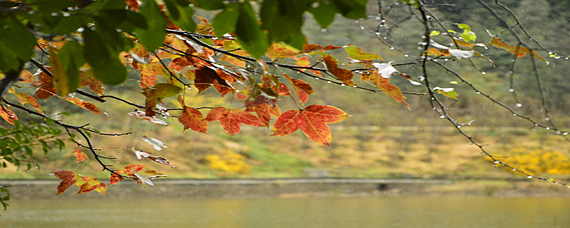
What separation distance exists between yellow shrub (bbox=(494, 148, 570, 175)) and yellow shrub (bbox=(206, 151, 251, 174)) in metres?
3.16

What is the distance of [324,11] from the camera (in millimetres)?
370

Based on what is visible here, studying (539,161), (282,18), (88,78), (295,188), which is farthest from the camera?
(539,161)

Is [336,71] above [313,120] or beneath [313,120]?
above

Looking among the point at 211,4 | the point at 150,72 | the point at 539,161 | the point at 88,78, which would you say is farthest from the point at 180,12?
the point at 539,161

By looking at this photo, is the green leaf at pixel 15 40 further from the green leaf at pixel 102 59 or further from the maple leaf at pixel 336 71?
the maple leaf at pixel 336 71

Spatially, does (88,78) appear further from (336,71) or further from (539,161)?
(539,161)

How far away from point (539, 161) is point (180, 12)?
639 centimetres

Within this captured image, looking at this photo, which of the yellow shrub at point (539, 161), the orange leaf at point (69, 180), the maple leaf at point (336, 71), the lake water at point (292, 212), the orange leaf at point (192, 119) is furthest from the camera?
the yellow shrub at point (539, 161)

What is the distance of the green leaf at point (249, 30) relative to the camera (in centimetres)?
36

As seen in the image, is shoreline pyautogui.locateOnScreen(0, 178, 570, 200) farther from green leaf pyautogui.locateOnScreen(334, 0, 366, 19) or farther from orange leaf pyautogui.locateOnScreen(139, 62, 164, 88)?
green leaf pyautogui.locateOnScreen(334, 0, 366, 19)

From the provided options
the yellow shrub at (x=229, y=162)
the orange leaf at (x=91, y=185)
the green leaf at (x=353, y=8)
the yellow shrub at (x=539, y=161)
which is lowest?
the yellow shrub at (x=539, y=161)

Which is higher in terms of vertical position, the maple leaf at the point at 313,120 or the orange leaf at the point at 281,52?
the orange leaf at the point at 281,52

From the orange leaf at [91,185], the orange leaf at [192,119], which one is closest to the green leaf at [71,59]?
the orange leaf at [192,119]

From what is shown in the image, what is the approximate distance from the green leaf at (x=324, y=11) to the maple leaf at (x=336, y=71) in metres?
0.31
